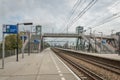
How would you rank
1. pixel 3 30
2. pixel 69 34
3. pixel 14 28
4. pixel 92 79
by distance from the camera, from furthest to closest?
pixel 69 34
pixel 14 28
pixel 3 30
pixel 92 79

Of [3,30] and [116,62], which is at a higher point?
[3,30]

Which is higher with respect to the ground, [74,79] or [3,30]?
[3,30]

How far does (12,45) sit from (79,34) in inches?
1576

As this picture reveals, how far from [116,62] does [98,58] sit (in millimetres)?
10560

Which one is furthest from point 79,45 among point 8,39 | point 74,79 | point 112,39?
point 74,79

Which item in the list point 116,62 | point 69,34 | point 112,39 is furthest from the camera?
point 112,39

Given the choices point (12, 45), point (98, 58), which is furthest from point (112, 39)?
point (98, 58)

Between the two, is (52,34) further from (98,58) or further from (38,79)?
(38,79)

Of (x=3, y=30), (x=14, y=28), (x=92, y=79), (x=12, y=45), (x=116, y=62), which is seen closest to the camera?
(x=92, y=79)

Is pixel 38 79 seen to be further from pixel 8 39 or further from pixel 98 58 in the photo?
pixel 8 39

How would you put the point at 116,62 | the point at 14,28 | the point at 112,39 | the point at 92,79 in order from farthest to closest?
the point at 112,39 < the point at 14,28 < the point at 116,62 < the point at 92,79

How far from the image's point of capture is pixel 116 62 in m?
28.7

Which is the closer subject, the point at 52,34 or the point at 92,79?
the point at 92,79

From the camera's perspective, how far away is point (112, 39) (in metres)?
134
